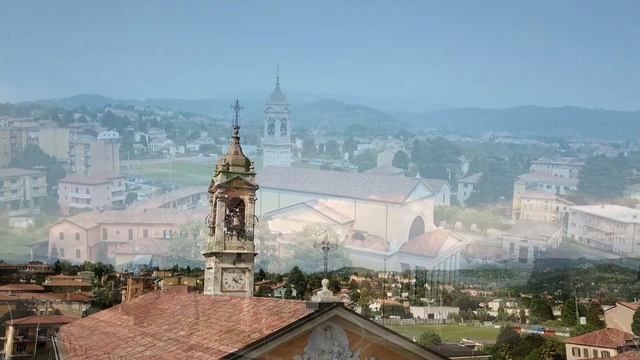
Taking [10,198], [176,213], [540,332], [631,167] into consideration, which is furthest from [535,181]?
[10,198]

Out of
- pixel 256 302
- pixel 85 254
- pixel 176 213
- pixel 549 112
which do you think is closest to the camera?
pixel 256 302

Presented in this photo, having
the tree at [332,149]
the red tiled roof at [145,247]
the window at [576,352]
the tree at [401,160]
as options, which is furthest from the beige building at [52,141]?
the window at [576,352]

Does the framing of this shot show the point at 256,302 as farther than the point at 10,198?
No

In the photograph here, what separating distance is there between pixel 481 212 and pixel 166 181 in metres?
2.72

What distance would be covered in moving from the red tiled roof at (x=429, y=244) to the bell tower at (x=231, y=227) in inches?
55.4

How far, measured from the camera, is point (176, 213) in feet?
23.7

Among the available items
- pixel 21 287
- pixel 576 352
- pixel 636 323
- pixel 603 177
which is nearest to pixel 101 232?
pixel 21 287

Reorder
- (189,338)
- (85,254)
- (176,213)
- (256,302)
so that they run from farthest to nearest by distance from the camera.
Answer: (176,213) → (85,254) → (256,302) → (189,338)

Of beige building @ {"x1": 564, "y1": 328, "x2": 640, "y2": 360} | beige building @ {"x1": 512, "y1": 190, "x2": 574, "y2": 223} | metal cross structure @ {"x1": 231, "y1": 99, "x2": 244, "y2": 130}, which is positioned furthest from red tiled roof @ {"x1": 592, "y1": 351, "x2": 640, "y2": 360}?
metal cross structure @ {"x1": 231, "y1": 99, "x2": 244, "y2": 130}

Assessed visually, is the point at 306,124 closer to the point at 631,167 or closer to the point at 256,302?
the point at 256,302

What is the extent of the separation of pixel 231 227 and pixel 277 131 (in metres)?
0.95

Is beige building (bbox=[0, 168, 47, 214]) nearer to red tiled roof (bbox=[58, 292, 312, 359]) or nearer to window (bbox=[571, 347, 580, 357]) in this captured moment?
red tiled roof (bbox=[58, 292, 312, 359])

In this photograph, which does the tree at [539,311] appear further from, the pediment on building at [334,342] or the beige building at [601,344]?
the pediment on building at [334,342]

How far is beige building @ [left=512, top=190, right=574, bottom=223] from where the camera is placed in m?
7.29
